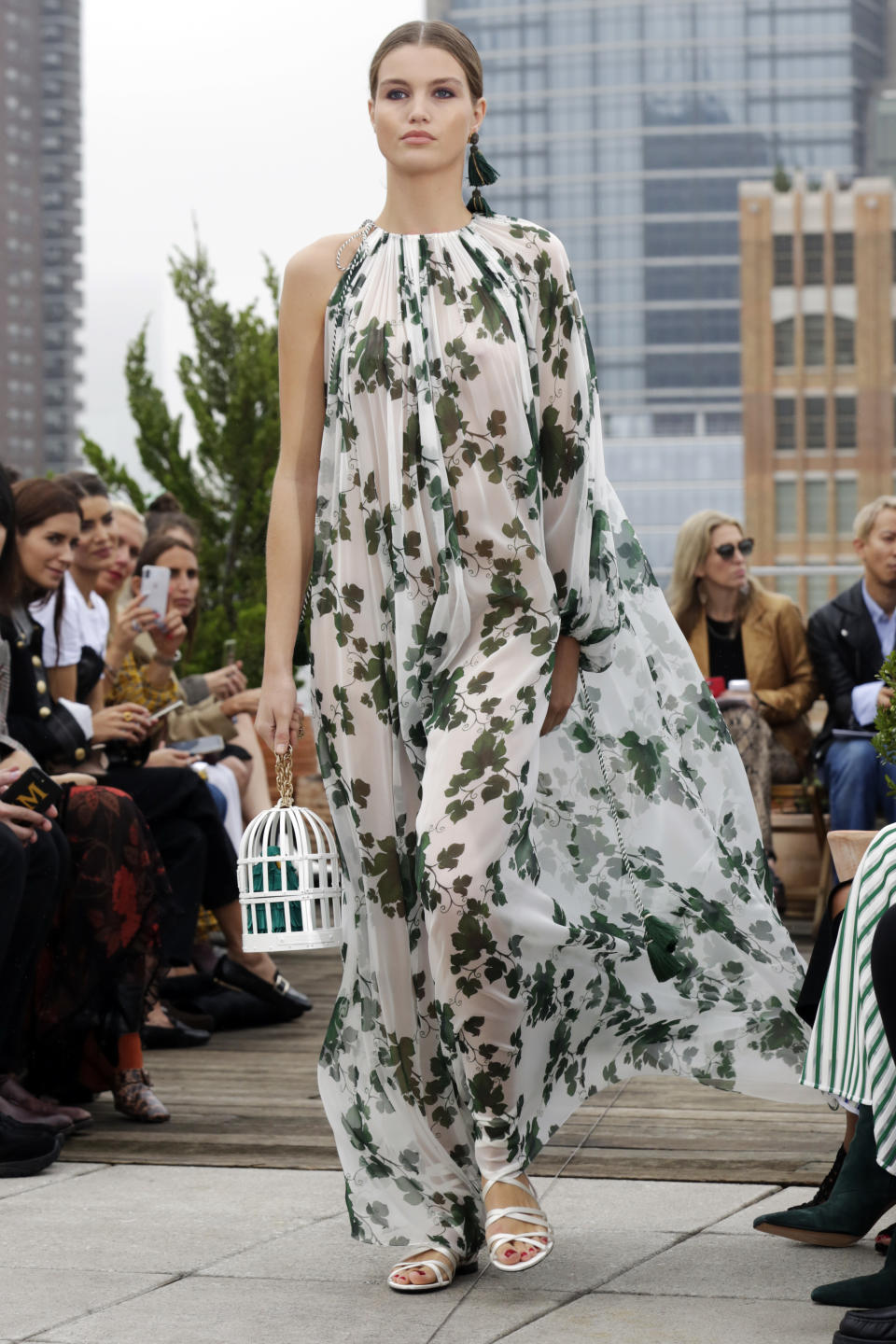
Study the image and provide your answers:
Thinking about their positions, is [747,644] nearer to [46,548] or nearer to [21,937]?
[46,548]

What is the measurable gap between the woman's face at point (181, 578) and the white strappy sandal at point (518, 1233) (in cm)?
353

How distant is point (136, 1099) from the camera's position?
4.16 metres

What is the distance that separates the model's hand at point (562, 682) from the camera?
111 inches

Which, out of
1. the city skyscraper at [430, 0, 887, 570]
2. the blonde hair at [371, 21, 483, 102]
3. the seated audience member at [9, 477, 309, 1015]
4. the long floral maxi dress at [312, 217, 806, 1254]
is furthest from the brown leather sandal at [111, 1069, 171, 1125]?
the city skyscraper at [430, 0, 887, 570]

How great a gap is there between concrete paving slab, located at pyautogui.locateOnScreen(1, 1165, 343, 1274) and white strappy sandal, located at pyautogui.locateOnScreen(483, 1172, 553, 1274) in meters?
0.52

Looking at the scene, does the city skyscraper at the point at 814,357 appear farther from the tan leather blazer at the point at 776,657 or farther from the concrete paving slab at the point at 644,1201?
the concrete paving slab at the point at 644,1201

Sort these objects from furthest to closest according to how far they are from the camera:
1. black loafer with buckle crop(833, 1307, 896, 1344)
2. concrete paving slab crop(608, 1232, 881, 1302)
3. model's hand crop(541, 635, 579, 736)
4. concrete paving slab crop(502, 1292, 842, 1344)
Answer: model's hand crop(541, 635, 579, 736)
concrete paving slab crop(608, 1232, 881, 1302)
concrete paving slab crop(502, 1292, 842, 1344)
black loafer with buckle crop(833, 1307, 896, 1344)

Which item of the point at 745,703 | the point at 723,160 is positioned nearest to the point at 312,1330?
the point at 745,703

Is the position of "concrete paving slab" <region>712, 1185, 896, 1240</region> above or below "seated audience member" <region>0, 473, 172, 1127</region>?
below

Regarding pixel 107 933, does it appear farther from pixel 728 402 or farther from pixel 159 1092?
pixel 728 402

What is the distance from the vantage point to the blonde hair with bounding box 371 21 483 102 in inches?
110

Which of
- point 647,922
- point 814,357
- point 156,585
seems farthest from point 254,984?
point 814,357

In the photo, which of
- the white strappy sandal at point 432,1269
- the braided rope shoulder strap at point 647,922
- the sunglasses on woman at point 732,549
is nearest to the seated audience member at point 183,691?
the sunglasses on woman at point 732,549

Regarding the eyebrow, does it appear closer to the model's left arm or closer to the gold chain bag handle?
the model's left arm
